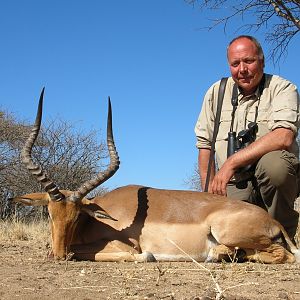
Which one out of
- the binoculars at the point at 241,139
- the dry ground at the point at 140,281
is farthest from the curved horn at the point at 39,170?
the binoculars at the point at 241,139

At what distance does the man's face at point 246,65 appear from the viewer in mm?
5094

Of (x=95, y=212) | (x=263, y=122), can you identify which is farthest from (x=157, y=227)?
(x=263, y=122)

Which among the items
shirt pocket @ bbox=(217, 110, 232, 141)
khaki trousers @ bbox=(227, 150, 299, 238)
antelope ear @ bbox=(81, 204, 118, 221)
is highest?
shirt pocket @ bbox=(217, 110, 232, 141)

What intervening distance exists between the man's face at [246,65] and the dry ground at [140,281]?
1.79 metres

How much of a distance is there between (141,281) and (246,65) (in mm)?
2746

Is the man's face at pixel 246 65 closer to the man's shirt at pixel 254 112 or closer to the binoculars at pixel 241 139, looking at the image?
the man's shirt at pixel 254 112

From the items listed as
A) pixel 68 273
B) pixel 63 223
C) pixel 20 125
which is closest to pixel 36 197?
pixel 63 223

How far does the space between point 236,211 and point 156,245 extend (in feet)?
2.38

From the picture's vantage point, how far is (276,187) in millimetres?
4777

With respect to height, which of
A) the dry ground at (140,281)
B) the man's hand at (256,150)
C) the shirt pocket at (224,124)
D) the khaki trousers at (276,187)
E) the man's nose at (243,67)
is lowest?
the dry ground at (140,281)

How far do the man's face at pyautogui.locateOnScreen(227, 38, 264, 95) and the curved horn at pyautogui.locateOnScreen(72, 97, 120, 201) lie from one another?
127cm

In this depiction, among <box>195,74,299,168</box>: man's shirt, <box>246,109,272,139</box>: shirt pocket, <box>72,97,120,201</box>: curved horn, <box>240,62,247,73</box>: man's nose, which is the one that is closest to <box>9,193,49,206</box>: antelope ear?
<box>72,97,120,201</box>: curved horn

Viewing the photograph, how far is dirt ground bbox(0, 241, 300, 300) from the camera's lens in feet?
8.55

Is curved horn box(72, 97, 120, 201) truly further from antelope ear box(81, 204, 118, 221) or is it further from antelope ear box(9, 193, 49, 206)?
antelope ear box(9, 193, 49, 206)
